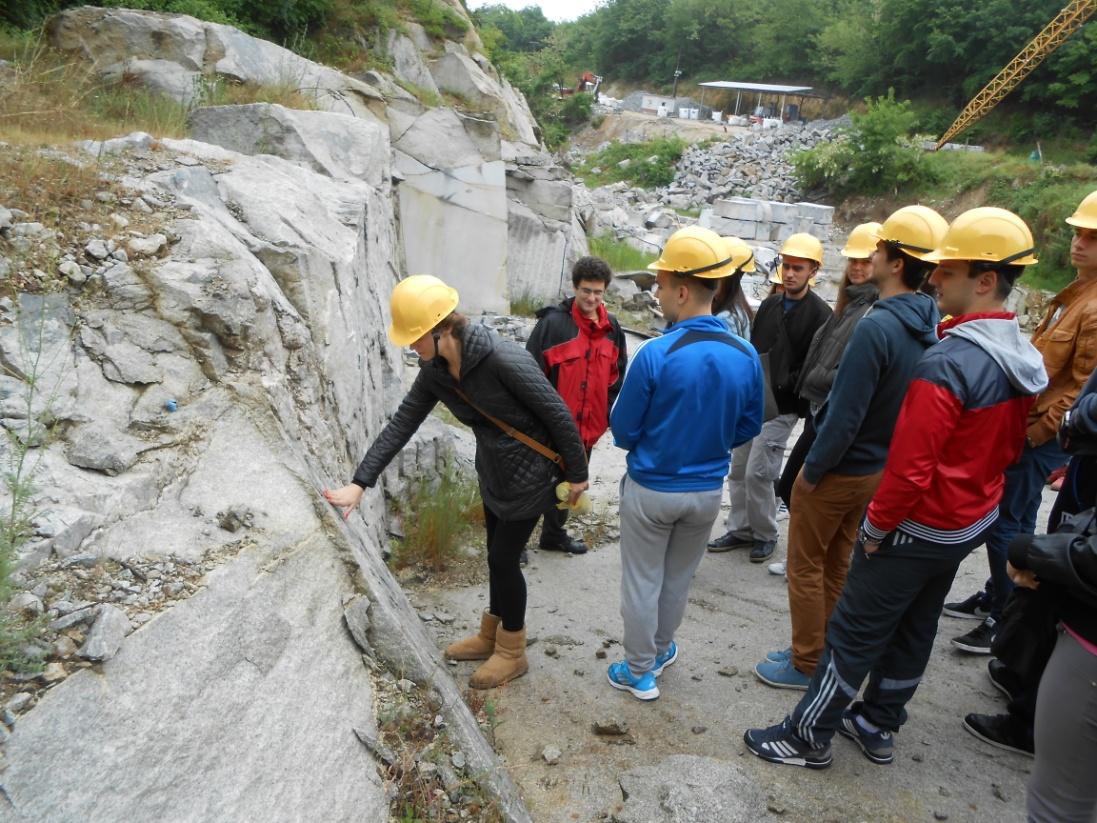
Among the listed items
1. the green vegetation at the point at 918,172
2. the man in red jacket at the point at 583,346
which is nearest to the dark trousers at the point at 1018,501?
the man in red jacket at the point at 583,346

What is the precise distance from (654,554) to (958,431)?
1190 millimetres

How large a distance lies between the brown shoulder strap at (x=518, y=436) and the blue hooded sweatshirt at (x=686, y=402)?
0.27 meters

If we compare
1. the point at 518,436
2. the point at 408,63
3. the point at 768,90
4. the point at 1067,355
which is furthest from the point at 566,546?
the point at 768,90

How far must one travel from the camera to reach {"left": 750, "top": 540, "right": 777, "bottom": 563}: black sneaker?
466 centimetres

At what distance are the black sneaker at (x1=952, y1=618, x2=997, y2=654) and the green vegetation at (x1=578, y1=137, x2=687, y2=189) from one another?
31486 millimetres

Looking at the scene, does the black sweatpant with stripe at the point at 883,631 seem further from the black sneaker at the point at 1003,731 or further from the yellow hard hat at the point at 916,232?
the yellow hard hat at the point at 916,232

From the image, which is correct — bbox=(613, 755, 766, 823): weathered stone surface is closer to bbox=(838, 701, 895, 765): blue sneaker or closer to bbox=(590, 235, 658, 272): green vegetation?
bbox=(838, 701, 895, 765): blue sneaker

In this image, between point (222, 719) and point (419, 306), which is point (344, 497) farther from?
point (222, 719)

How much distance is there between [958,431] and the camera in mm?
2365

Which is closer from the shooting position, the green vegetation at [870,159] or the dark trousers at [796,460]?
the dark trousers at [796,460]

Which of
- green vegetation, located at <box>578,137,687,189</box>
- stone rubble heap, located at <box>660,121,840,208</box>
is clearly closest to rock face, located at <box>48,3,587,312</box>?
stone rubble heap, located at <box>660,121,840,208</box>

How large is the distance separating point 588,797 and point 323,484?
1.50 metres

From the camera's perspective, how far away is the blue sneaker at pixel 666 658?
3.31 metres

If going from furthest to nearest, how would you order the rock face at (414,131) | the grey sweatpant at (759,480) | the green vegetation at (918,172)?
1. the green vegetation at (918,172)
2. the rock face at (414,131)
3. the grey sweatpant at (759,480)
